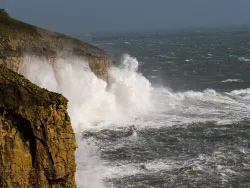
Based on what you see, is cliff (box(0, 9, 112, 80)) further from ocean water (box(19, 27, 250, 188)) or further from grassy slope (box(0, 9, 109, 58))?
ocean water (box(19, 27, 250, 188))

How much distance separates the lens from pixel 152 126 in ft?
96.7

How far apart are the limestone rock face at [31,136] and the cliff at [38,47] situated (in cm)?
1931

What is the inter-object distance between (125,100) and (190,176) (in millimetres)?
16977

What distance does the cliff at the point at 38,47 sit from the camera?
99.7 feet

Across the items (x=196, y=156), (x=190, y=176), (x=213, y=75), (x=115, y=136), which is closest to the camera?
(x=190, y=176)

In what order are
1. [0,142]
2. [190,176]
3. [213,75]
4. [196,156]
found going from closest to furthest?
[0,142]
[190,176]
[196,156]
[213,75]

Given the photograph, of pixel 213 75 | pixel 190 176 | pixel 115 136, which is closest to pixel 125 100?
pixel 115 136

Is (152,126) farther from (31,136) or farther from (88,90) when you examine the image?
(31,136)

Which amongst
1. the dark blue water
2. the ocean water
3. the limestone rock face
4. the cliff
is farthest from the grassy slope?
the limestone rock face

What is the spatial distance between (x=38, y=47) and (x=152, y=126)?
37.0 feet

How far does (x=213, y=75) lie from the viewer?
5606 centimetres

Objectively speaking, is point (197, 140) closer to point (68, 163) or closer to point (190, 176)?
point (190, 176)

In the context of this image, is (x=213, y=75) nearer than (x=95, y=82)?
No

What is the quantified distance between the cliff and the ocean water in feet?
2.72
